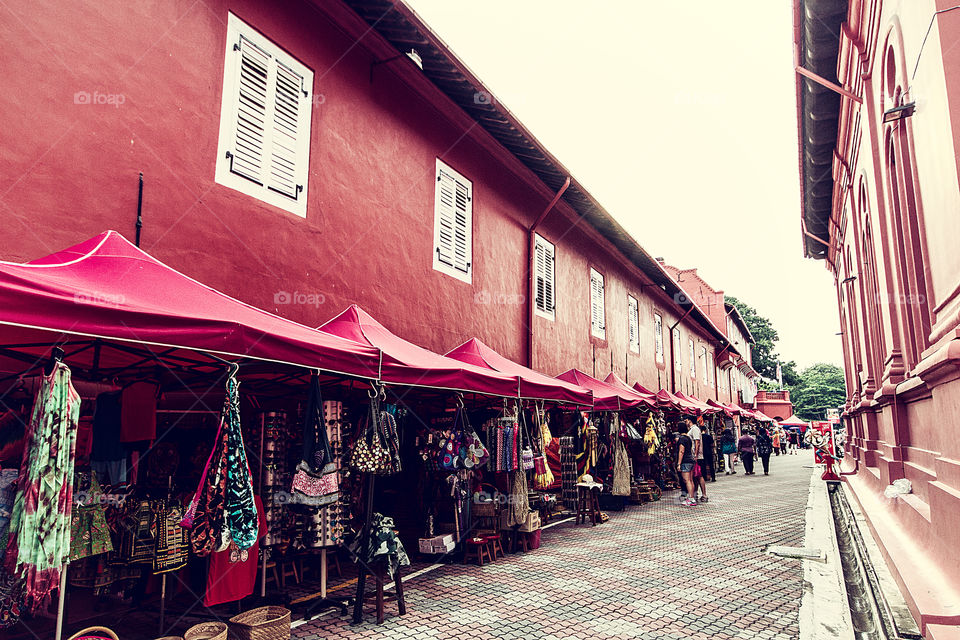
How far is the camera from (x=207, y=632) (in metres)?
4.41

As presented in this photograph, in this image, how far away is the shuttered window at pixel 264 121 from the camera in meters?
6.08

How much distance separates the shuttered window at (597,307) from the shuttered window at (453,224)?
5.91m

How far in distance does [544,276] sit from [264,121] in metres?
7.46

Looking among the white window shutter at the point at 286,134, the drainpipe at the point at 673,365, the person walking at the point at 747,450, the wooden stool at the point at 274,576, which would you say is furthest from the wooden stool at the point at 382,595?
the person walking at the point at 747,450

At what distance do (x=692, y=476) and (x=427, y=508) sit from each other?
8.23 meters

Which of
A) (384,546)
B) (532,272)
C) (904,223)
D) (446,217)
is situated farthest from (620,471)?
(384,546)

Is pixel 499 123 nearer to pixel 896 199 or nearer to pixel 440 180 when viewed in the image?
pixel 440 180

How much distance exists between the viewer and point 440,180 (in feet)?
31.1

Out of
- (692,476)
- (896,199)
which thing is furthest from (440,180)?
(692,476)

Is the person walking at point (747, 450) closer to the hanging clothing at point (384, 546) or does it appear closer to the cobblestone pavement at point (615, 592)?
the cobblestone pavement at point (615, 592)

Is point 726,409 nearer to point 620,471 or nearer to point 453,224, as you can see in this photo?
point 620,471

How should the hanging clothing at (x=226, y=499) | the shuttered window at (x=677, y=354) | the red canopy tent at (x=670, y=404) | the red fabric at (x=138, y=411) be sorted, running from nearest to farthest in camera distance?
the hanging clothing at (x=226, y=499), the red fabric at (x=138, y=411), the red canopy tent at (x=670, y=404), the shuttered window at (x=677, y=354)

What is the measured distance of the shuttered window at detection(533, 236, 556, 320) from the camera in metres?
12.5

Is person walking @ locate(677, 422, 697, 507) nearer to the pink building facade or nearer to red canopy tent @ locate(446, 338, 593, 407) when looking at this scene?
the pink building facade
